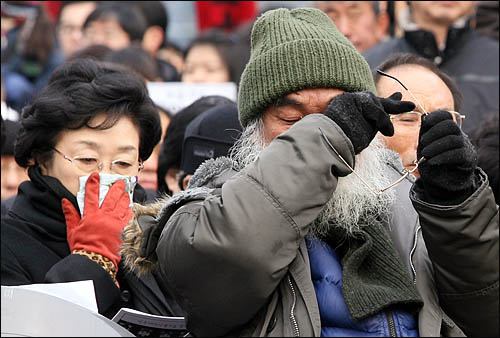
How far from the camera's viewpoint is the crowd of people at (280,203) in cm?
272

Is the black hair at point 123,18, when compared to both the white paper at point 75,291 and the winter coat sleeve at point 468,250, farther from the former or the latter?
the winter coat sleeve at point 468,250

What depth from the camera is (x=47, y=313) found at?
2406 millimetres

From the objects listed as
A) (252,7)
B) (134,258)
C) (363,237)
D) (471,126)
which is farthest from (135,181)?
(252,7)

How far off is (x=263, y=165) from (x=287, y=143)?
3.8 inches

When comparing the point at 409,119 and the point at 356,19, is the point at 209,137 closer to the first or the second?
the point at 409,119

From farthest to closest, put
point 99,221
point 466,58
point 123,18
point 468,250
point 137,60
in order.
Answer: point 123,18 → point 137,60 → point 466,58 → point 99,221 → point 468,250

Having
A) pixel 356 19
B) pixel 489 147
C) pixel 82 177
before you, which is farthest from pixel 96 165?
pixel 356 19

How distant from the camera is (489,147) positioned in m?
4.96

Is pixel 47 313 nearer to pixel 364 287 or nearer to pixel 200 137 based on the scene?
pixel 364 287

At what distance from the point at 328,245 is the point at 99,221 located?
1277 mm

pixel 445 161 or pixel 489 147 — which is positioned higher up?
pixel 445 161

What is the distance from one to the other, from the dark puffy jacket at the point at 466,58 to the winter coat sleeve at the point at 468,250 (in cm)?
288

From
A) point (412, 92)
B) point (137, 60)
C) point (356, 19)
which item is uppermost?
point (412, 92)

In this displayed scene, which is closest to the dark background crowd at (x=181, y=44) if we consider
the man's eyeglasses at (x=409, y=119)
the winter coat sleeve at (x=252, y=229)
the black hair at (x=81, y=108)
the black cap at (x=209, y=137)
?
the black cap at (x=209, y=137)
